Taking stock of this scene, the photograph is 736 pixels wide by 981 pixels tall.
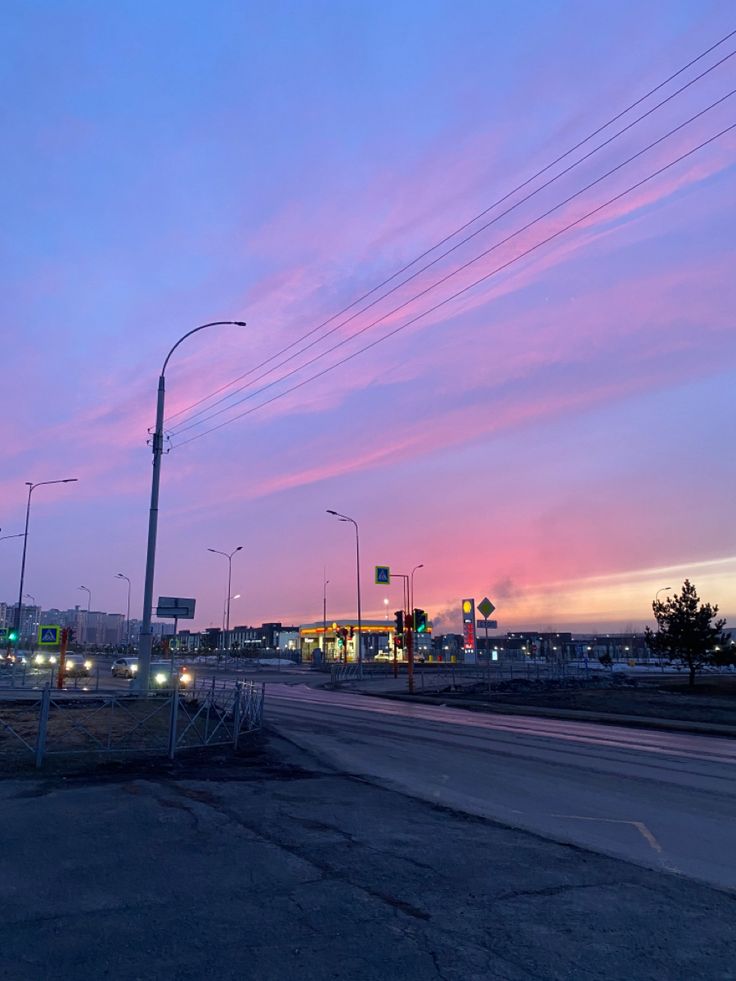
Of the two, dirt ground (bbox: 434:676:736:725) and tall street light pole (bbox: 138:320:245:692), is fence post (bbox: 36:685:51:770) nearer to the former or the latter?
tall street light pole (bbox: 138:320:245:692)

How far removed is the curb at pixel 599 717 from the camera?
23.2m

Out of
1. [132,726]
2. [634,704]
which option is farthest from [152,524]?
[634,704]

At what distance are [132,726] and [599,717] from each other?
1721 cm

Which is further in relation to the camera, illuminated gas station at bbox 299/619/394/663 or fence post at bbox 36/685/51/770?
illuminated gas station at bbox 299/619/394/663

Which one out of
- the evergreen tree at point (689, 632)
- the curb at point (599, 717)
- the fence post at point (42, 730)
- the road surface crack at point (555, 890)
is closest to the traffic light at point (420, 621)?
the curb at point (599, 717)

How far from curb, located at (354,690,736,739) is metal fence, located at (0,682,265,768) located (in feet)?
43.3

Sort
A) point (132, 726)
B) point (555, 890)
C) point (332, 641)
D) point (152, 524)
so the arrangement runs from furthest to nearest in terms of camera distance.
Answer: point (332, 641) → point (152, 524) → point (132, 726) → point (555, 890)

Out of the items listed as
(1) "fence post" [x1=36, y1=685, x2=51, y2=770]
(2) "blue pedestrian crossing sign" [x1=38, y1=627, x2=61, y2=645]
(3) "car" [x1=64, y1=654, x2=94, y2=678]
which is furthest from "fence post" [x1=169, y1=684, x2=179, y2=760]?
(3) "car" [x1=64, y1=654, x2=94, y2=678]

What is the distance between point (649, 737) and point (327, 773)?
40.1 feet

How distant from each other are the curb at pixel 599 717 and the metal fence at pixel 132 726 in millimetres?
13210

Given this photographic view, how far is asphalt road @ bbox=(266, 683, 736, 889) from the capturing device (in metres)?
8.82

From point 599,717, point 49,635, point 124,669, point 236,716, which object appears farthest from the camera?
point 124,669

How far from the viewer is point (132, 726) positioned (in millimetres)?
17484

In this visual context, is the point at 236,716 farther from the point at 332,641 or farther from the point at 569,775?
the point at 332,641
